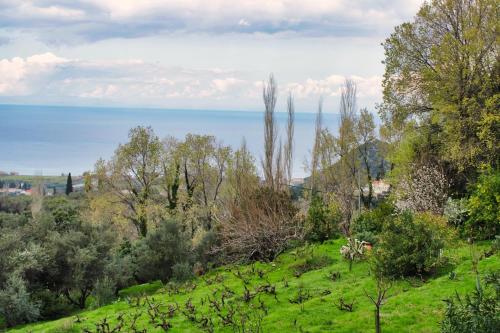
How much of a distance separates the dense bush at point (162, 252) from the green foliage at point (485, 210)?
42.5ft

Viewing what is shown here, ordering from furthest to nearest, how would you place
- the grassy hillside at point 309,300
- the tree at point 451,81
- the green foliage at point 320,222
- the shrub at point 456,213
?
the green foliage at point 320,222, the tree at point 451,81, the shrub at point 456,213, the grassy hillside at point 309,300

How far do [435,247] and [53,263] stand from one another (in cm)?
1581

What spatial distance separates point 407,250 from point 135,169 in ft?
76.6

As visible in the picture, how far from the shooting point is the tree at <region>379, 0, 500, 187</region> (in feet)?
72.4

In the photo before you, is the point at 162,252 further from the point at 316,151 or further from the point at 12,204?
the point at 12,204

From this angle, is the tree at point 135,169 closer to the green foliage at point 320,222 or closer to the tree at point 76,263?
the tree at point 76,263

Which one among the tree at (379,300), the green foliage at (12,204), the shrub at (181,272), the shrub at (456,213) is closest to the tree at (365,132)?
the shrub at (456,213)

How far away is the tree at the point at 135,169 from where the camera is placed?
34.5 meters

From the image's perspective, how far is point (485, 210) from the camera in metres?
19.1

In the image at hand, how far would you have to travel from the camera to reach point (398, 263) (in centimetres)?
1550

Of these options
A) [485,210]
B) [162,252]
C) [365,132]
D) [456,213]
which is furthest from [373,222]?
[365,132]

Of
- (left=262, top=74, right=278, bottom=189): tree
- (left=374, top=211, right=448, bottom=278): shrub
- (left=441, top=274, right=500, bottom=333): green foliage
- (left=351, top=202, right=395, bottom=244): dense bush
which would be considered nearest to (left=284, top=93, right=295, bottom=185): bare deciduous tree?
(left=262, top=74, right=278, bottom=189): tree

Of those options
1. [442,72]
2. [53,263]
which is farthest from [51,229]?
[442,72]

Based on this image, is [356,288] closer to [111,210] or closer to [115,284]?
[115,284]
